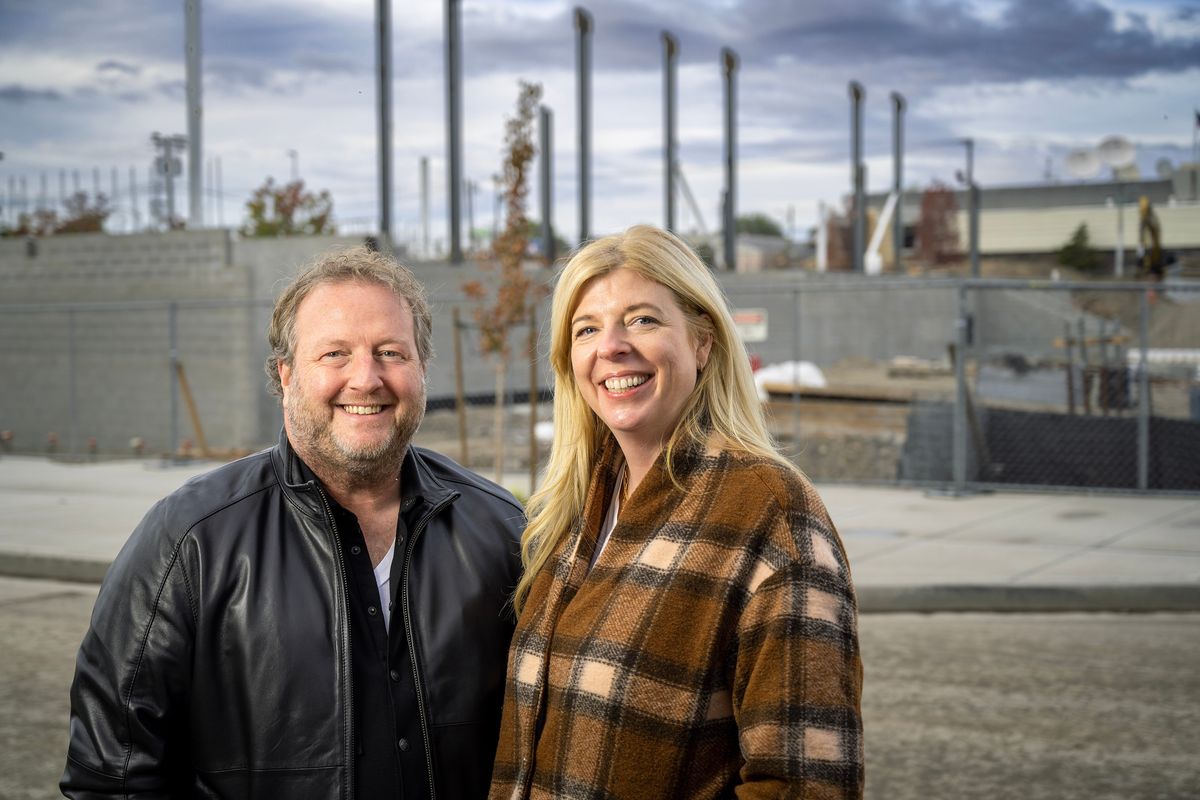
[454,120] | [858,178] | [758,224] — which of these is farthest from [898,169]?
[758,224]

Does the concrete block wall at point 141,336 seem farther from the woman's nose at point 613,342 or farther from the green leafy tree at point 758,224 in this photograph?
the green leafy tree at point 758,224

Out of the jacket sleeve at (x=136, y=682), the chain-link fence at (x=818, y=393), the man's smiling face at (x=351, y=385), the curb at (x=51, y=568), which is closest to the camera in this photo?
the jacket sleeve at (x=136, y=682)

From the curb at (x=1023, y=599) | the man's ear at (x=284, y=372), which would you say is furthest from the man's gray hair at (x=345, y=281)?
the curb at (x=1023, y=599)

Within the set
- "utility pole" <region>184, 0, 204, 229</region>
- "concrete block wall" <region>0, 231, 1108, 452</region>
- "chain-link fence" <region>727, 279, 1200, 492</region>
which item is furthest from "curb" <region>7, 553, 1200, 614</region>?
"utility pole" <region>184, 0, 204, 229</region>

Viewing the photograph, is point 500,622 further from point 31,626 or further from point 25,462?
point 25,462

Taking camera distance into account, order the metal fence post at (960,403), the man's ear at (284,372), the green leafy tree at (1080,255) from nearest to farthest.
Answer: the man's ear at (284,372) < the metal fence post at (960,403) < the green leafy tree at (1080,255)

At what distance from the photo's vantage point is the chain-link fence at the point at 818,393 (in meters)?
13.2

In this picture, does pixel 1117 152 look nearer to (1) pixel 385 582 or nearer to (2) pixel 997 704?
(2) pixel 997 704

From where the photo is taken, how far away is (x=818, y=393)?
1795cm

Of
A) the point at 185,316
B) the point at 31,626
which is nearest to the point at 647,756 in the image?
the point at 31,626

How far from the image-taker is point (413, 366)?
2.55m

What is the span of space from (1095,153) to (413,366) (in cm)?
3195

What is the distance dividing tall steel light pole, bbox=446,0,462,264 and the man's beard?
2341 centimetres

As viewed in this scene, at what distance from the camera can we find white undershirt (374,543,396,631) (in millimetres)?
2424
